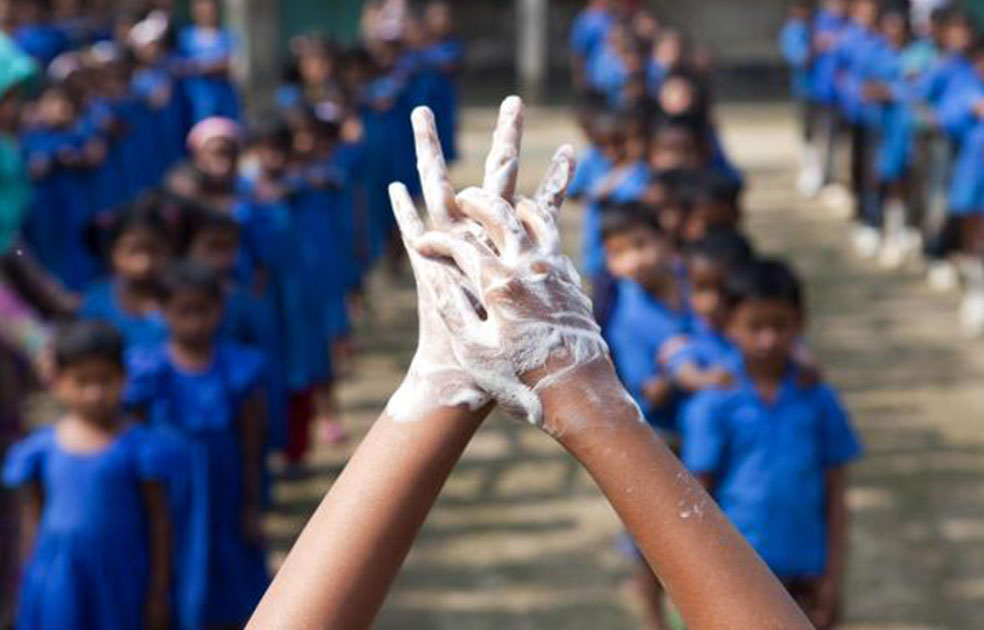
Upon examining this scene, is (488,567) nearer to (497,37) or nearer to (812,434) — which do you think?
(812,434)

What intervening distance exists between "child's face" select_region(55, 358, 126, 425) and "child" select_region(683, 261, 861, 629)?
43.1 inches

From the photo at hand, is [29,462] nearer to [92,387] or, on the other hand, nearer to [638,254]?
[92,387]

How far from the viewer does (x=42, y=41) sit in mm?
9203

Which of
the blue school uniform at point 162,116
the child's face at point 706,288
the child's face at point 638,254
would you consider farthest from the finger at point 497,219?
the blue school uniform at point 162,116

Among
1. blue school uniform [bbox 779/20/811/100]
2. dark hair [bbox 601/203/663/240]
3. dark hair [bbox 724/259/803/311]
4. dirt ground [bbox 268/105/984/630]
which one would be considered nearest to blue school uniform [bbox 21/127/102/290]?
dirt ground [bbox 268/105/984/630]

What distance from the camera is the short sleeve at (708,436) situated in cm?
324

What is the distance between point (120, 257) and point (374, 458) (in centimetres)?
301

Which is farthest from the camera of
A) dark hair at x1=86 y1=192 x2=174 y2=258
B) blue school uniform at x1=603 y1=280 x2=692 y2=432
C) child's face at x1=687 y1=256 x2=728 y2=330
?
dark hair at x1=86 y1=192 x2=174 y2=258

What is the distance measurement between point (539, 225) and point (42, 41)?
8.38m

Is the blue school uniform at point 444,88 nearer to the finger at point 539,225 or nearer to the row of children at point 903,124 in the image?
the row of children at point 903,124

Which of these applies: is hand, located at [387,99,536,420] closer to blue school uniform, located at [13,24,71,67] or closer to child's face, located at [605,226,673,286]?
child's face, located at [605,226,673,286]

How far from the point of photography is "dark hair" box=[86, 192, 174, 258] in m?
4.24

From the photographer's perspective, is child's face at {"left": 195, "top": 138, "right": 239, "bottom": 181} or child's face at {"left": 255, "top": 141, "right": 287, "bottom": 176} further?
child's face at {"left": 255, "top": 141, "right": 287, "bottom": 176}

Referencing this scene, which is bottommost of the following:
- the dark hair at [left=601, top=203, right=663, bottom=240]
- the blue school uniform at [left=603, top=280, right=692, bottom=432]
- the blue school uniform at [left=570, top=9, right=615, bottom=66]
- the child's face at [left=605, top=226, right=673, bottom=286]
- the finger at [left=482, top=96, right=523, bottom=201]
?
the blue school uniform at [left=570, top=9, right=615, bottom=66]
